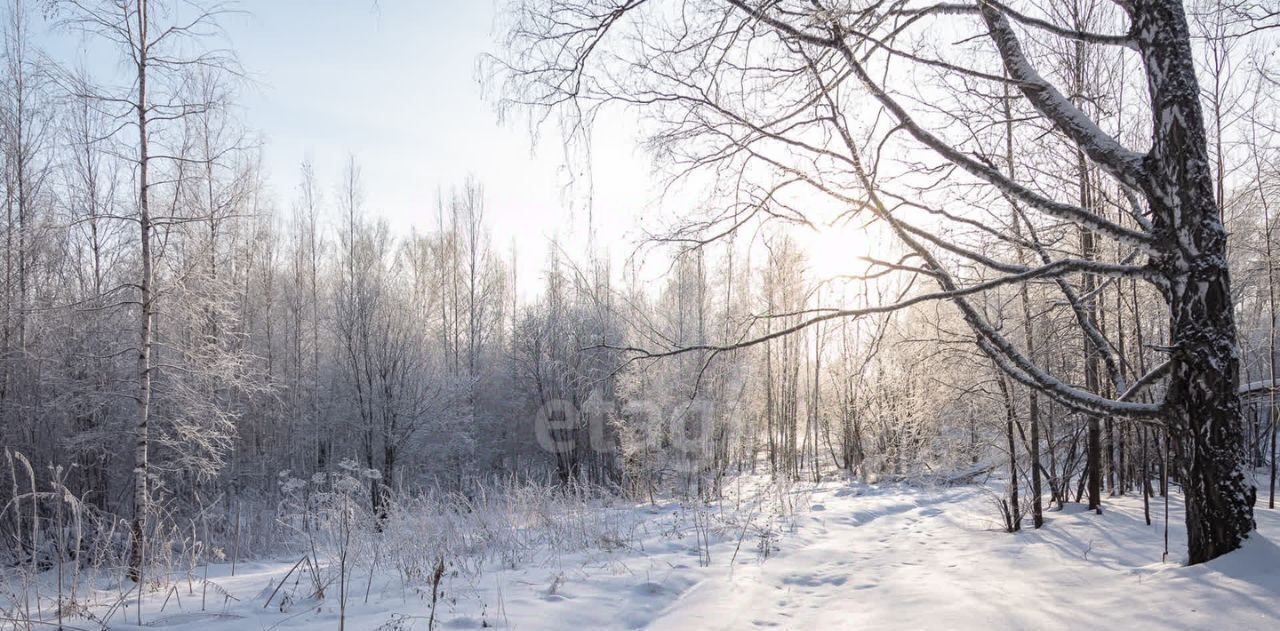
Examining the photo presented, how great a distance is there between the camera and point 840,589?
469cm

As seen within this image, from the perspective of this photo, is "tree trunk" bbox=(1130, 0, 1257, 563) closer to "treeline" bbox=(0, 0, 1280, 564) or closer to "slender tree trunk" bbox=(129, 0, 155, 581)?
"treeline" bbox=(0, 0, 1280, 564)

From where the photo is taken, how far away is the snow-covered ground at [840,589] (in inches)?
115

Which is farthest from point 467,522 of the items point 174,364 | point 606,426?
point 606,426

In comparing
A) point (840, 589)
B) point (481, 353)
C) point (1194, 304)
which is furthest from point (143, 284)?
point (481, 353)

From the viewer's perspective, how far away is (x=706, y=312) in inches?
971

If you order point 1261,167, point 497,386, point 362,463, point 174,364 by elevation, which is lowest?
point 362,463

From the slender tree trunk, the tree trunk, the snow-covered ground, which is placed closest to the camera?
A: the snow-covered ground

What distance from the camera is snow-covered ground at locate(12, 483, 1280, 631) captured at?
2912 mm

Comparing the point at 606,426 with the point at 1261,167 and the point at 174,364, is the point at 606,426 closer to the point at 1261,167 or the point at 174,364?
the point at 174,364

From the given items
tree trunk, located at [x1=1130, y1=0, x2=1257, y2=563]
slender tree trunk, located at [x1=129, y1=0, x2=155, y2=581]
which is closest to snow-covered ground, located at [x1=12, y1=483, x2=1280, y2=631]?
tree trunk, located at [x1=1130, y1=0, x2=1257, y2=563]

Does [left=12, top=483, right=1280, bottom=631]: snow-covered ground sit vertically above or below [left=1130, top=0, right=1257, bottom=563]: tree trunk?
below

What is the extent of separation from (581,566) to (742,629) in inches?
74.6

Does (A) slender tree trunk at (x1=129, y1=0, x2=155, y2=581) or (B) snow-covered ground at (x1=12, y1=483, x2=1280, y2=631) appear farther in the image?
(A) slender tree trunk at (x1=129, y1=0, x2=155, y2=581)

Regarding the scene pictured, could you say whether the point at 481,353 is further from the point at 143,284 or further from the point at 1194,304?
the point at 1194,304
